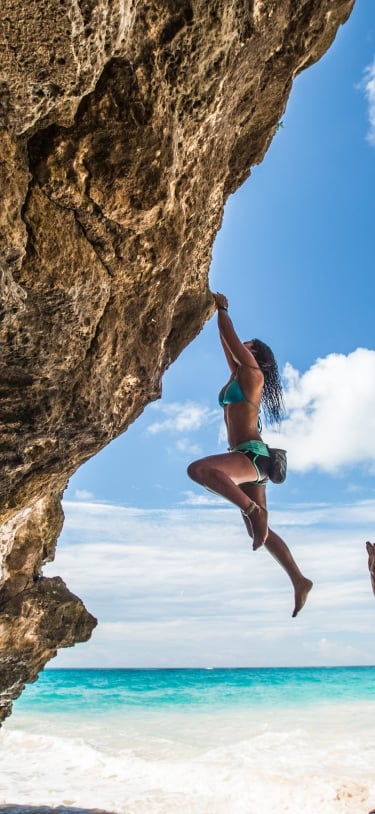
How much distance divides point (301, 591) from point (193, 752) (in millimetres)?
10839

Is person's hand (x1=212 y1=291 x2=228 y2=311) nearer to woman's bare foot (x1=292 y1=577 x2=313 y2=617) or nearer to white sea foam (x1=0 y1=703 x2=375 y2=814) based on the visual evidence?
woman's bare foot (x1=292 y1=577 x2=313 y2=617)

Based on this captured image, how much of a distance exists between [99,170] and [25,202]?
0.40 metres

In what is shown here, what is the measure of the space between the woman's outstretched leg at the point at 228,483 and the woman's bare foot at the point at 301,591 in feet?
2.01

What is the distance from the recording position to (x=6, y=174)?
2453 mm

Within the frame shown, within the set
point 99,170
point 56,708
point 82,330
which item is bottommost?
point 56,708

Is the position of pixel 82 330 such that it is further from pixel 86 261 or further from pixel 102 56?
pixel 102 56

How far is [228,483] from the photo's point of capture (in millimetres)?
4480

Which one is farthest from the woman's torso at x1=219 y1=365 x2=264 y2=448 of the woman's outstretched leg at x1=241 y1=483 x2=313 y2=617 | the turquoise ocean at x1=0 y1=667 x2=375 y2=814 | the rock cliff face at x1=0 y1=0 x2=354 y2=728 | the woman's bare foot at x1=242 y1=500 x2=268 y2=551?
the turquoise ocean at x1=0 y1=667 x2=375 y2=814

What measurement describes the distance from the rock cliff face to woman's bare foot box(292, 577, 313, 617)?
2.18m

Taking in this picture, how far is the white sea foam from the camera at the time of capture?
8102mm

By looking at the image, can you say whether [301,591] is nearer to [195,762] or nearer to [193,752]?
[195,762]

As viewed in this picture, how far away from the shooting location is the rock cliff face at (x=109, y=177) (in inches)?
86.3

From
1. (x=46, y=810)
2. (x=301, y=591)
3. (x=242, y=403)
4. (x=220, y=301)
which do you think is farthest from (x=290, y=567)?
(x=46, y=810)

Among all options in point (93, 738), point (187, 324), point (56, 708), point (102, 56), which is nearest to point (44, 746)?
point (93, 738)
